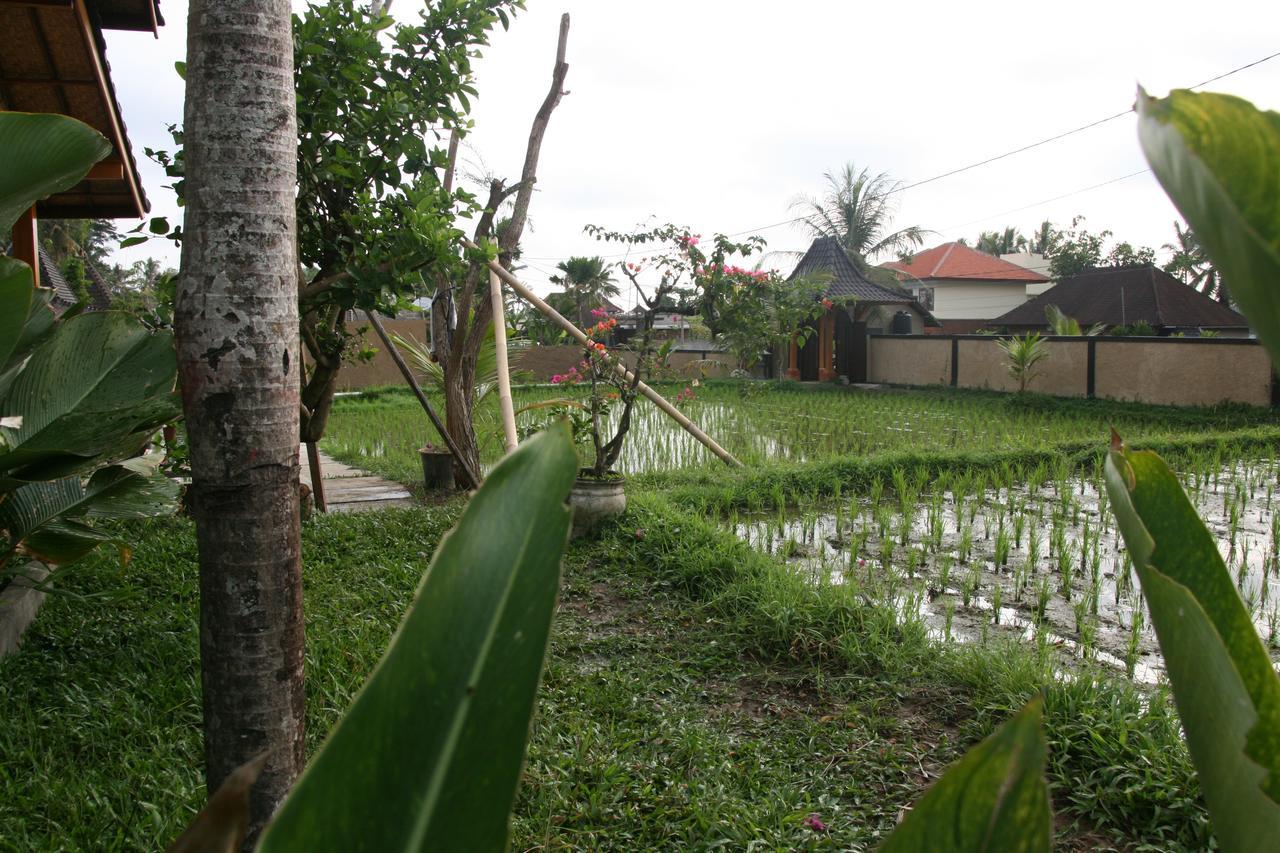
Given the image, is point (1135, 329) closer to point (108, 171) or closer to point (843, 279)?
point (843, 279)

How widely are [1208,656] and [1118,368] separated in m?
13.1

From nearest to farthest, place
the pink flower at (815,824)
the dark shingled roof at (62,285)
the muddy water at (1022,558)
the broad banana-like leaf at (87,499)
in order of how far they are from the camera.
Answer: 1. the pink flower at (815,824)
2. the broad banana-like leaf at (87,499)
3. the muddy water at (1022,558)
4. the dark shingled roof at (62,285)

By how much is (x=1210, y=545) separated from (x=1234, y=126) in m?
0.32

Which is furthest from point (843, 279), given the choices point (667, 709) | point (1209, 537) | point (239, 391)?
point (1209, 537)

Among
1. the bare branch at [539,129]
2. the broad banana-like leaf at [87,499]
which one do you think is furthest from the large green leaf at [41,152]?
the bare branch at [539,129]

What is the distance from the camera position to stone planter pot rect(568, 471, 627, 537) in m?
5.13

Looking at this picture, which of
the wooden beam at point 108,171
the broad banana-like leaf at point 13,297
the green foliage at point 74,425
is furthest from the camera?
the wooden beam at point 108,171

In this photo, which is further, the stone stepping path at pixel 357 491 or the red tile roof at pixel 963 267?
the red tile roof at pixel 963 267

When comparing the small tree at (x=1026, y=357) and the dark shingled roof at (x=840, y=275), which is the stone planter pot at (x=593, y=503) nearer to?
the small tree at (x=1026, y=357)

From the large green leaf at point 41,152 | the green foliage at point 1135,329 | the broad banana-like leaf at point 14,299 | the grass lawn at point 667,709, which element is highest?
the green foliage at point 1135,329

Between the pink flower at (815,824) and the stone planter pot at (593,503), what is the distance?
2979 mm

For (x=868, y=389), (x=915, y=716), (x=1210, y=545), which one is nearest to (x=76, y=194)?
(x=915, y=716)

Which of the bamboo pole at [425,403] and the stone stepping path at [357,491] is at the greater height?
the bamboo pole at [425,403]

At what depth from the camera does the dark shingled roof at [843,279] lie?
18.1m
